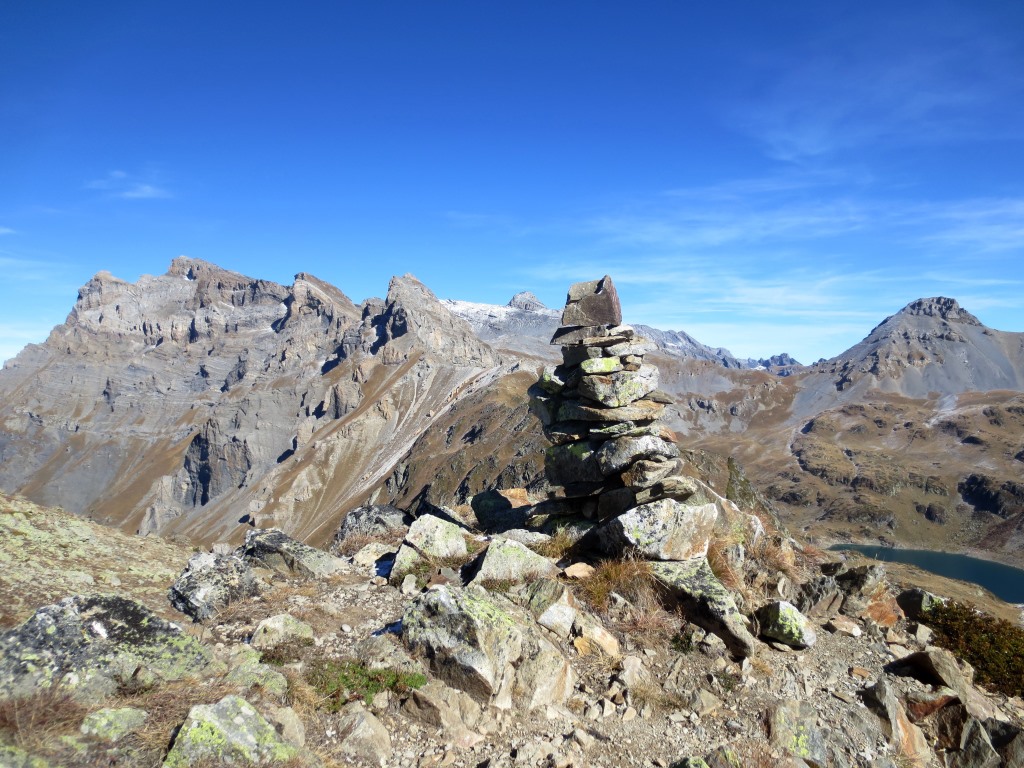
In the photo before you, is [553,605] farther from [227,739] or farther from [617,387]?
[617,387]

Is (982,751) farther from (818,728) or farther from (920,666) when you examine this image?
(818,728)

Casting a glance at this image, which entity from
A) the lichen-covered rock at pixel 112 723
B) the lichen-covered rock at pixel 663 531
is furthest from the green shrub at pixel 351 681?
the lichen-covered rock at pixel 663 531

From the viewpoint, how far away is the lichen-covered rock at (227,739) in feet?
23.9

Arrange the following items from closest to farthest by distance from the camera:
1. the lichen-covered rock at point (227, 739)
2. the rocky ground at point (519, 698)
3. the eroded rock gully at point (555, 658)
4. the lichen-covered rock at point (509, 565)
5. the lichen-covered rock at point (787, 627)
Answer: the lichen-covered rock at point (227, 739) → the rocky ground at point (519, 698) → the eroded rock gully at point (555, 658) → the lichen-covered rock at point (787, 627) → the lichen-covered rock at point (509, 565)

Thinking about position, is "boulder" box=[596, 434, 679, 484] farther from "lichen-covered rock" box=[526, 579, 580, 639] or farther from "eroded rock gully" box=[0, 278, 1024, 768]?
"lichen-covered rock" box=[526, 579, 580, 639]

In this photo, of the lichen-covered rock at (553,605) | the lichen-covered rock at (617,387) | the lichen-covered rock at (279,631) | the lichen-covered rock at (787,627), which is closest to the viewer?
the lichen-covered rock at (279,631)

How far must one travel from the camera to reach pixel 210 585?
1330 centimetres

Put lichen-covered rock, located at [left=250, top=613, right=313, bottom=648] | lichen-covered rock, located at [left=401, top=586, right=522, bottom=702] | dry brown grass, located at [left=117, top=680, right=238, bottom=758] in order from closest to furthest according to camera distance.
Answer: dry brown grass, located at [left=117, top=680, right=238, bottom=758]
lichen-covered rock, located at [left=401, top=586, right=522, bottom=702]
lichen-covered rock, located at [left=250, top=613, right=313, bottom=648]

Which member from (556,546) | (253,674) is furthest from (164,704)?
(556,546)

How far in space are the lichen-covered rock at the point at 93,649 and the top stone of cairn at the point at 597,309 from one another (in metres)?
16.6

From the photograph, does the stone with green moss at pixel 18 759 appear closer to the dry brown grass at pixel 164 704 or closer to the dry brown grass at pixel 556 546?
the dry brown grass at pixel 164 704

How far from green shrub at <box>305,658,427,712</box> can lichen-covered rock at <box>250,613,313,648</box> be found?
3.23 feet

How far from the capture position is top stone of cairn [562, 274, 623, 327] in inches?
894

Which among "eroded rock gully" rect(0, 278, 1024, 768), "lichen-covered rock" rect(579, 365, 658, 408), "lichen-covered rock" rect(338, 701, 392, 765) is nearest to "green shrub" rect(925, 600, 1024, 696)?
"eroded rock gully" rect(0, 278, 1024, 768)
